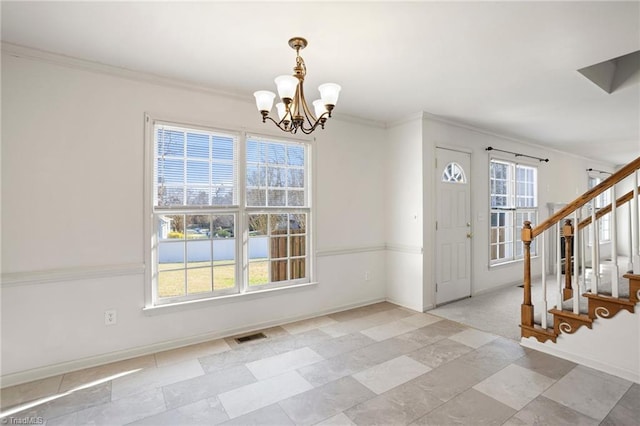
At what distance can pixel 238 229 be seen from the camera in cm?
352

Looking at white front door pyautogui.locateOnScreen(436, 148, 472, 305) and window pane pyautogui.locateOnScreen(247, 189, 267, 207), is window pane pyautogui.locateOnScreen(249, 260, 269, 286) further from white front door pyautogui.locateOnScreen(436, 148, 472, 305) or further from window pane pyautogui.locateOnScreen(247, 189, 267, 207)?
white front door pyautogui.locateOnScreen(436, 148, 472, 305)

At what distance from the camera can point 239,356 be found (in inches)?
116

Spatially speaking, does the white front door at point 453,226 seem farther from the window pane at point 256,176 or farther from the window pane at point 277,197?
the window pane at point 256,176

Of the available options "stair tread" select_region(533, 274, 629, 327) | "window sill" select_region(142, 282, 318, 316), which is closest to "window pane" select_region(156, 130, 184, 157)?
"window sill" select_region(142, 282, 318, 316)

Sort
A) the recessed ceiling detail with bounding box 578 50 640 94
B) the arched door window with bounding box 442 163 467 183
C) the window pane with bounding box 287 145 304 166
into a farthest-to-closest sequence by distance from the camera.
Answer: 1. the arched door window with bounding box 442 163 467 183
2. the window pane with bounding box 287 145 304 166
3. the recessed ceiling detail with bounding box 578 50 640 94

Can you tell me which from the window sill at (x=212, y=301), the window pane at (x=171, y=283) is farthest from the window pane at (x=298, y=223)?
the window pane at (x=171, y=283)

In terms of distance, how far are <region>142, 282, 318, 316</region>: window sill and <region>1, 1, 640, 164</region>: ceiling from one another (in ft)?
6.92

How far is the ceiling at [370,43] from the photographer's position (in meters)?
2.07

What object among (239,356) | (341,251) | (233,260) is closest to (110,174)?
(233,260)

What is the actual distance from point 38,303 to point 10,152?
1.17m

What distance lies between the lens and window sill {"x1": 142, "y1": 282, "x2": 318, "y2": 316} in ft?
10.0

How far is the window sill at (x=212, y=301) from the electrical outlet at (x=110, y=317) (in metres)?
0.22

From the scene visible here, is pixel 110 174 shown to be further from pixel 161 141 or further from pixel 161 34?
pixel 161 34

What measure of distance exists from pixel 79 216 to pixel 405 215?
3551 mm
